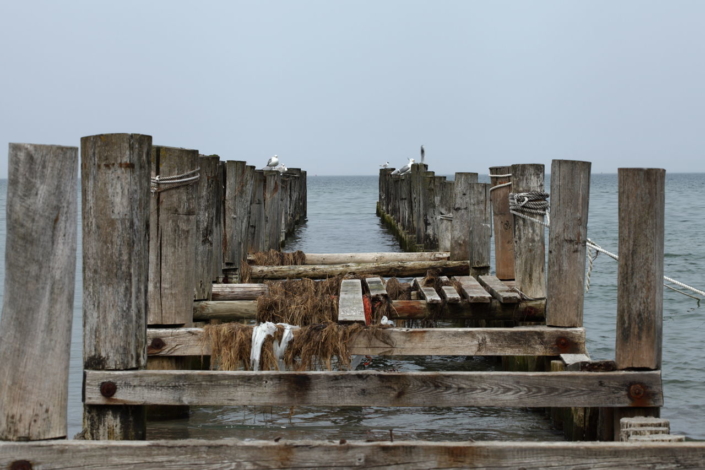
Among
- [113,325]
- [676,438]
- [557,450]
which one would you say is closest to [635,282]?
[676,438]

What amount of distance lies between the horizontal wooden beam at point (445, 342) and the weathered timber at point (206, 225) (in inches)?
48.3

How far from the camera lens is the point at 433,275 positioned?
7125 millimetres

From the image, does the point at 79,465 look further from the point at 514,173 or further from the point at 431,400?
the point at 514,173

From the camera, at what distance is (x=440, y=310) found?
6363 millimetres

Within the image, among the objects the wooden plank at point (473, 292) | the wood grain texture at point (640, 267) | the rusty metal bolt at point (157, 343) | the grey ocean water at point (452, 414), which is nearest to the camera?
the wood grain texture at point (640, 267)

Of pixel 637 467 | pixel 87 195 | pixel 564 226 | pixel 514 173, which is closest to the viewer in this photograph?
pixel 637 467

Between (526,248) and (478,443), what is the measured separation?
2.99 meters

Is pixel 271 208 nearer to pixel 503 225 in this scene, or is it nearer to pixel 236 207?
pixel 236 207

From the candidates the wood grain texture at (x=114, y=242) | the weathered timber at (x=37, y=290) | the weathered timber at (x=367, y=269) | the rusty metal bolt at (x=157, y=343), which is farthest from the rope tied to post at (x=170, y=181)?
the weathered timber at (x=367, y=269)

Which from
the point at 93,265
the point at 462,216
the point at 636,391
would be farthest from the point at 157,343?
the point at 462,216

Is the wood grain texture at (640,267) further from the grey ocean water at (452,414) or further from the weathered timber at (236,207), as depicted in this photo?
the weathered timber at (236,207)

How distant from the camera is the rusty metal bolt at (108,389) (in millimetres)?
4164

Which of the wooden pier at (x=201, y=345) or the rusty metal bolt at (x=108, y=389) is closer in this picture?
the wooden pier at (x=201, y=345)

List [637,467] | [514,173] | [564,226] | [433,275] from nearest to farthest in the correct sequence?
1. [637,467]
2. [564,226]
3. [514,173]
4. [433,275]
